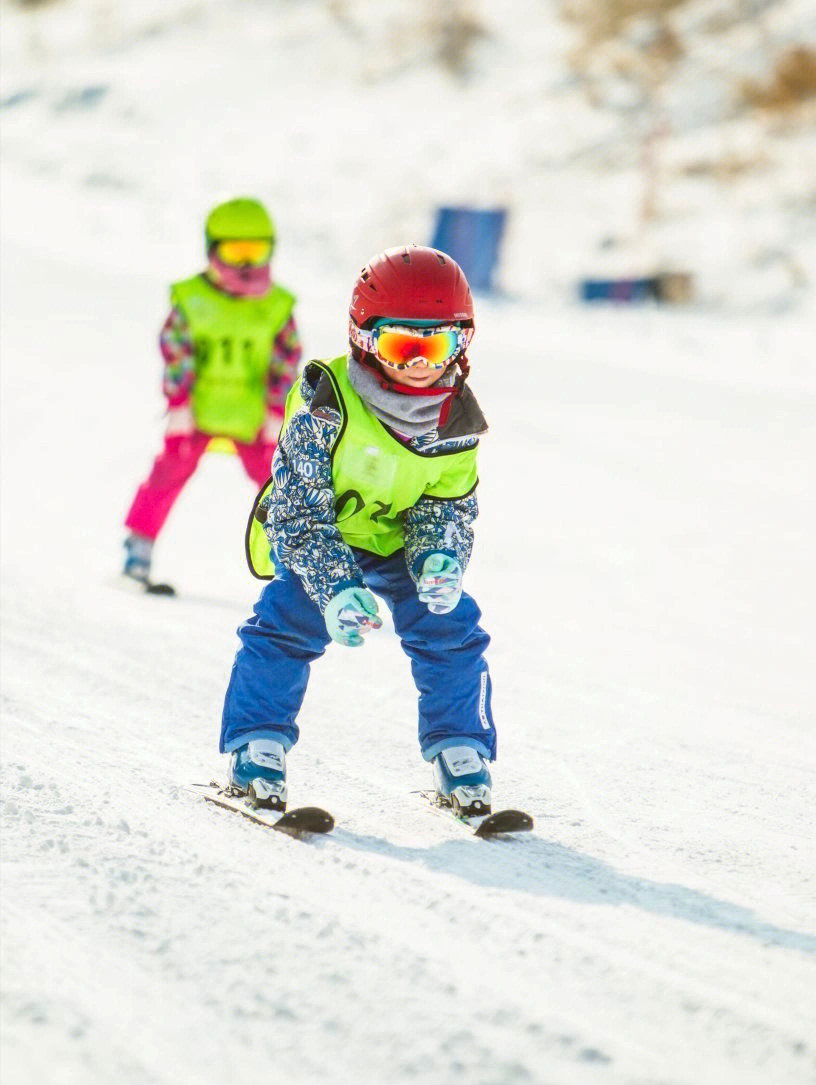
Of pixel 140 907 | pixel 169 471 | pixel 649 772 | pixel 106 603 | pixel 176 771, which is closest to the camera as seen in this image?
pixel 140 907

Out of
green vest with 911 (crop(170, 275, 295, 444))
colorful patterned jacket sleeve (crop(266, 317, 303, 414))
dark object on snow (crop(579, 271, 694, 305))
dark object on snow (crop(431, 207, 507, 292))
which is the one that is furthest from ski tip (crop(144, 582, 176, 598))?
dark object on snow (crop(431, 207, 507, 292))

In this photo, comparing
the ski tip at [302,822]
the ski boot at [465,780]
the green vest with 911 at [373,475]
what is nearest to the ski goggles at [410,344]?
the green vest with 911 at [373,475]

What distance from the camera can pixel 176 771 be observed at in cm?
364

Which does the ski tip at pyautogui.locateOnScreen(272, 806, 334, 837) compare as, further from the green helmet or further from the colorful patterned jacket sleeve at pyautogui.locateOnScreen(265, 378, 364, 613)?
the green helmet

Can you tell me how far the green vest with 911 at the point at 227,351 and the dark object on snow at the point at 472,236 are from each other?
11.6m

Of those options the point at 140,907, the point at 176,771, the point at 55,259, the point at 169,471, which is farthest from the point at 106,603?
the point at 55,259

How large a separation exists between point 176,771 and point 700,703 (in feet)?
6.90

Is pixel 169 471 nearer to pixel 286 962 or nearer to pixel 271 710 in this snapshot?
pixel 271 710

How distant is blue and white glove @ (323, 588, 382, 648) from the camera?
10.0 ft

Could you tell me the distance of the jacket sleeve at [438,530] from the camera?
10.8ft

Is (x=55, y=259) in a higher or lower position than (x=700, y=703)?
higher

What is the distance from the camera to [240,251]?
638cm

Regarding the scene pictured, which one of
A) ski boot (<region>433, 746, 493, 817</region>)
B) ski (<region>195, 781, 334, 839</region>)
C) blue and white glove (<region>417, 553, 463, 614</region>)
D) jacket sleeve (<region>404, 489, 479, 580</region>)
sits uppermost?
jacket sleeve (<region>404, 489, 479, 580</region>)

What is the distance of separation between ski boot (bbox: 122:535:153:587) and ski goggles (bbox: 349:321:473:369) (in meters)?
3.15
